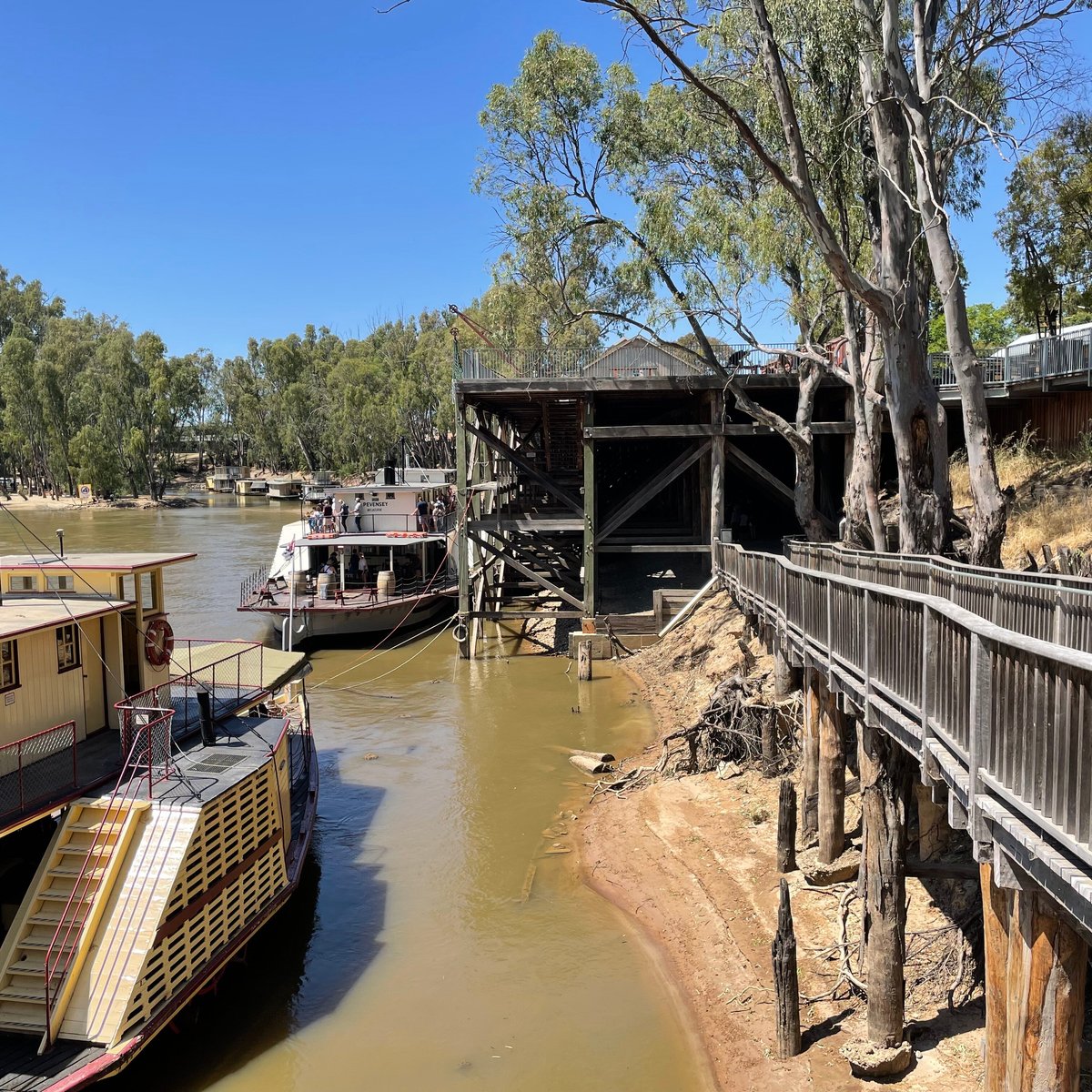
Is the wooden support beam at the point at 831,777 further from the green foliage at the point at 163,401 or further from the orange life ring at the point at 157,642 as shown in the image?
the green foliage at the point at 163,401

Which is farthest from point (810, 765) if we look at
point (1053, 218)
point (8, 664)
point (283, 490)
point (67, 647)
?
point (283, 490)

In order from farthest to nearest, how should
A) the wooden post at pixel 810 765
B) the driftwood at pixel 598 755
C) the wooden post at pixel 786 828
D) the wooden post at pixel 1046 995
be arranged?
the driftwood at pixel 598 755 < the wooden post at pixel 810 765 < the wooden post at pixel 786 828 < the wooden post at pixel 1046 995

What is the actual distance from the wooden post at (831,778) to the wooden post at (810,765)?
19.1 inches

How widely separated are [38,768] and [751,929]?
8.10 meters

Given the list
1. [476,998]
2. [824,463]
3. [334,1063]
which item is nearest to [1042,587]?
[476,998]

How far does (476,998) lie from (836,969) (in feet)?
12.7

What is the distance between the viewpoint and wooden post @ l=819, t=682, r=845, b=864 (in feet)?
34.6

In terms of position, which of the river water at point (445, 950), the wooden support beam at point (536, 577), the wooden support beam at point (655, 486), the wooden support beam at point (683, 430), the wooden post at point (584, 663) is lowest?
the river water at point (445, 950)

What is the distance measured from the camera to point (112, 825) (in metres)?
8.97

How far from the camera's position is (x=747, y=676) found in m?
17.2

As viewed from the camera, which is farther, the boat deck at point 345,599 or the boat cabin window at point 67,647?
the boat deck at point 345,599

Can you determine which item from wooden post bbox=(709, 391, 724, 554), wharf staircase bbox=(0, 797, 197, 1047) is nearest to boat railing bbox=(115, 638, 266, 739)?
wharf staircase bbox=(0, 797, 197, 1047)

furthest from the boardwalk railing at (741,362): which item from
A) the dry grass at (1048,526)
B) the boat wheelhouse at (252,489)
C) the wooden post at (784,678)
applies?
the boat wheelhouse at (252,489)

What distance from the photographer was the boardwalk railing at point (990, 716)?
4.35m
